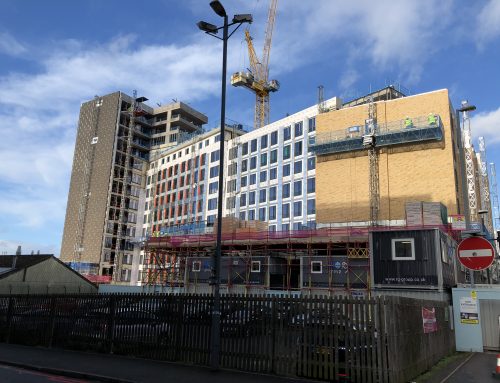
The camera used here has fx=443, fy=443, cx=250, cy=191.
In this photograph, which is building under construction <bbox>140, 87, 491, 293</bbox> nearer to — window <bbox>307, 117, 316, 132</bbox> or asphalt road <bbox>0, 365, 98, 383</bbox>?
window <bbox>307, 117, 316, 132</bbox>

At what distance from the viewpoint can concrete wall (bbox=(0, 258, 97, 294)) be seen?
44.1 meters

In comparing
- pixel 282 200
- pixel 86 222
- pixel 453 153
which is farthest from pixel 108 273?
pixel 453 153

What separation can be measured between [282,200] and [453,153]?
25.5 meters

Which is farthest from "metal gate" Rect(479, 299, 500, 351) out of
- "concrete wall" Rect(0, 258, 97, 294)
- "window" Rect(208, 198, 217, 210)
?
"window" Rect(208, 198, 217, 210)

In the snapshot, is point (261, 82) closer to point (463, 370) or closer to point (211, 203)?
point (211, 203)

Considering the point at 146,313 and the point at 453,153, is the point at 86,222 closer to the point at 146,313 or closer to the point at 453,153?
the point at 453,153

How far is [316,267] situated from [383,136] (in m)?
20.5

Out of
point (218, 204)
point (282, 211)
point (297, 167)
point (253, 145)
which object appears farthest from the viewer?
point (253, 145)

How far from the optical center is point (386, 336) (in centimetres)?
1058

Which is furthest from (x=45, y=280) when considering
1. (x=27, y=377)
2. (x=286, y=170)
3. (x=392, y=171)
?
(x=392, y=171)

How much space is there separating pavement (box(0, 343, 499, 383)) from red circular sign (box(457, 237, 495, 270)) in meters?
3.18

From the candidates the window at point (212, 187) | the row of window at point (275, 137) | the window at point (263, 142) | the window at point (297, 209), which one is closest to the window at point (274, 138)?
the row of window at point (275, 137)

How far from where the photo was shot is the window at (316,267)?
4078cm

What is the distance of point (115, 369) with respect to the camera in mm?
12281
